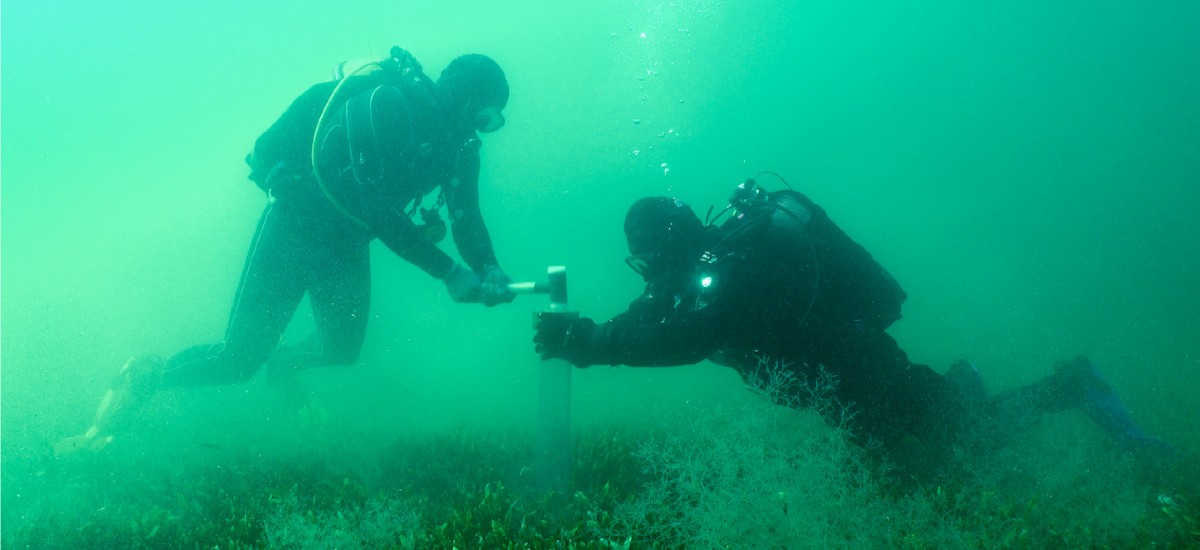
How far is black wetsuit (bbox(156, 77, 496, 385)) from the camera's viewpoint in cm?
438

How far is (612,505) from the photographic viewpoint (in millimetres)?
3629

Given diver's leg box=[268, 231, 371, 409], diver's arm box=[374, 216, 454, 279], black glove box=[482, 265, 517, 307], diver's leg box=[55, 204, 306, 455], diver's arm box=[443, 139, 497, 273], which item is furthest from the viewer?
diver's leg box=[268, 231, 371, 409]

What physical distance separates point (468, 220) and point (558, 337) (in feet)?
6.67

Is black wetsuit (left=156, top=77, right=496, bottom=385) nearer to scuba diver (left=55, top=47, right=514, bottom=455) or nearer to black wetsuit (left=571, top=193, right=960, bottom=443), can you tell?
scuba diver (left=55, top=47, right=514, bottom=455)

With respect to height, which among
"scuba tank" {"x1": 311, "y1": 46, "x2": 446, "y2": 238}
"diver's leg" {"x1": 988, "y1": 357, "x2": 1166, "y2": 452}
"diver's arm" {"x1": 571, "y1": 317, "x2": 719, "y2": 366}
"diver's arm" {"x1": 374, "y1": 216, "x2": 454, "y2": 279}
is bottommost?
"diver's leg" {"x1": 988, "y1": 357, "x2": 1166, "y2": 452}

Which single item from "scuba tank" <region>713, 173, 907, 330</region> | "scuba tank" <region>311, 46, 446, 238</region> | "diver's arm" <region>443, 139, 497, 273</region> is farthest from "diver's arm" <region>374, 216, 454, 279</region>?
"scuba tank" <region>713, 173, 907, 330</region>

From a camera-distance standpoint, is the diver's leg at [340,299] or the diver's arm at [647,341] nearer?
the diver's arm at [647,341]

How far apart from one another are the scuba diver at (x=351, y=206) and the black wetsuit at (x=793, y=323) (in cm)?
133

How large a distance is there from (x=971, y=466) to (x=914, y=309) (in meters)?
36.1

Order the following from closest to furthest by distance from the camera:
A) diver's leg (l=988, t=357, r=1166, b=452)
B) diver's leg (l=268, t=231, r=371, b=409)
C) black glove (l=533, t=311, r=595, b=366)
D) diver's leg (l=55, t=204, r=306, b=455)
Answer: black glove (l=533, t=311, r=595, b=366)
diver's leg (l=988, t=357, r=1166, b=452)
diver's leg (l=55, t=204, r=306, b=455)
diver's leg (l=268, t=231, r=371, b=409)

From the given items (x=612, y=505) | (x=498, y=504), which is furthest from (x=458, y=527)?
(x=612, y=505)

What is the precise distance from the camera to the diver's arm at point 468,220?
5.04 metres

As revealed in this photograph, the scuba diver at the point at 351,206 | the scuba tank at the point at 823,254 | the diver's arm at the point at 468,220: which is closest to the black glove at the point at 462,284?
the scuba diver at the point at 351,206

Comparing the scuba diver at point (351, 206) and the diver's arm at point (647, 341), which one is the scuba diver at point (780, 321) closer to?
the diver's arm at point (647, 341)
